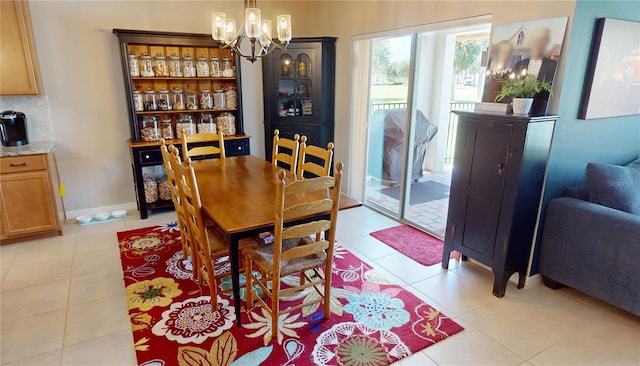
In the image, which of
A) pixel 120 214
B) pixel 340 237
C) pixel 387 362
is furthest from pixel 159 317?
pixel 120 214

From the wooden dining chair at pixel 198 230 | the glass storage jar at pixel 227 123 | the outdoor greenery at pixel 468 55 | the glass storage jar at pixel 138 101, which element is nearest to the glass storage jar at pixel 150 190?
the glass storage jar at pixel 138 101

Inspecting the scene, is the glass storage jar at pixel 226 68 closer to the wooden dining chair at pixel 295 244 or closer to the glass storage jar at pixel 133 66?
the glass storage jar at pixel 133 66

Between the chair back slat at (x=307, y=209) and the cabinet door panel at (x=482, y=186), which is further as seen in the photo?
the cabinet door panel at (x=482, y=186)

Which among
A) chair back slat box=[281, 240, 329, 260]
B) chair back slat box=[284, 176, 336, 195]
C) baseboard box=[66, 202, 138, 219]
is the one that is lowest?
baseboard box=[66, 202, 138, 219]

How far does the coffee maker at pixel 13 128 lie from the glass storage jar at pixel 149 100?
112 centimetres

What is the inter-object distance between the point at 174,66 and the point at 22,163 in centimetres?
177

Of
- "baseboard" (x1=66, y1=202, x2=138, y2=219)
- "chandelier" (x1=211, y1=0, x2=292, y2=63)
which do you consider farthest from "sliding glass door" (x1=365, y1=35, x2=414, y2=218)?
"baseboard" (x1=66, y1=202, x2=138, y2=219)

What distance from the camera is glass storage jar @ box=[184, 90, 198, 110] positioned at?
4.36m

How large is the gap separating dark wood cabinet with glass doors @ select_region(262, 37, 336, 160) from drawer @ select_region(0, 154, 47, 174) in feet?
8.03

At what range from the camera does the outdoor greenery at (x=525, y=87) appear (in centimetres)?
249

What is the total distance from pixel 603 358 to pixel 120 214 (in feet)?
14.7

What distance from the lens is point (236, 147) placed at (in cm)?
448

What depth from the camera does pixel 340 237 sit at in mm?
3766

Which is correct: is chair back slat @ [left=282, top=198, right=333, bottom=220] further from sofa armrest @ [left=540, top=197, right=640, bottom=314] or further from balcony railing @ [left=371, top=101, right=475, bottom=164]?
balcony railing @ [left=371, top=101, right=475, bottom=164]
